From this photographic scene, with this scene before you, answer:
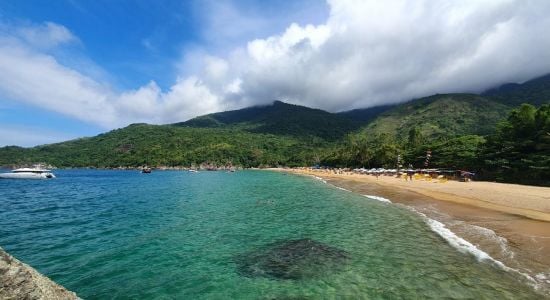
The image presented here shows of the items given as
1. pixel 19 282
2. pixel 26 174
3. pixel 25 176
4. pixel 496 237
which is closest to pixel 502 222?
pixel 496 237

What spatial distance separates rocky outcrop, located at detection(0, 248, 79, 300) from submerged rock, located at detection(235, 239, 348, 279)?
880 cm

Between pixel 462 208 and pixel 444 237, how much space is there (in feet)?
46.3

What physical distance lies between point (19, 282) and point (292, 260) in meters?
11.7

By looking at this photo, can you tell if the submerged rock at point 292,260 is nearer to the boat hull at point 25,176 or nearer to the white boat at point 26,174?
the boat hull at point 25,176

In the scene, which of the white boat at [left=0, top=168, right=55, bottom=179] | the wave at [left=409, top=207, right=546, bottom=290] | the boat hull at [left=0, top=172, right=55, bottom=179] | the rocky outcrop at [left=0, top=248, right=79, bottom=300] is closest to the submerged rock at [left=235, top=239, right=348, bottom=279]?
→ the wave at [left=409, top=207, right=546, bottom=290]

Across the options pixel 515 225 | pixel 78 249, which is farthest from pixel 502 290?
pixel 78 249

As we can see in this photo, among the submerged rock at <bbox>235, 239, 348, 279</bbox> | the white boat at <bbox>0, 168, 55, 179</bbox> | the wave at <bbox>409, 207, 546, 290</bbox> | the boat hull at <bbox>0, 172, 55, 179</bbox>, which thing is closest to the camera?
the wave at <bbox>409, 207, 546, 290</bbox>

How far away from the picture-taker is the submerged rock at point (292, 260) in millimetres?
13812

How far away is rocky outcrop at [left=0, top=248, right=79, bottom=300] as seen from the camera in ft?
17.7

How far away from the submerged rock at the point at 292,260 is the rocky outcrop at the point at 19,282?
880 cm

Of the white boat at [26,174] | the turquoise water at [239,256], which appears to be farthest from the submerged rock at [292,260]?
the white boat at [26,174]

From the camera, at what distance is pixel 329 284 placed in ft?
41.2

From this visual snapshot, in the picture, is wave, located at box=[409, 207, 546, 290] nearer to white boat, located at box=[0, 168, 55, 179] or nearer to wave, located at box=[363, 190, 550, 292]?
wave, located at box=[363, 190, 550, 292]

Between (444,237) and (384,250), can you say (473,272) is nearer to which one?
(384,250)
